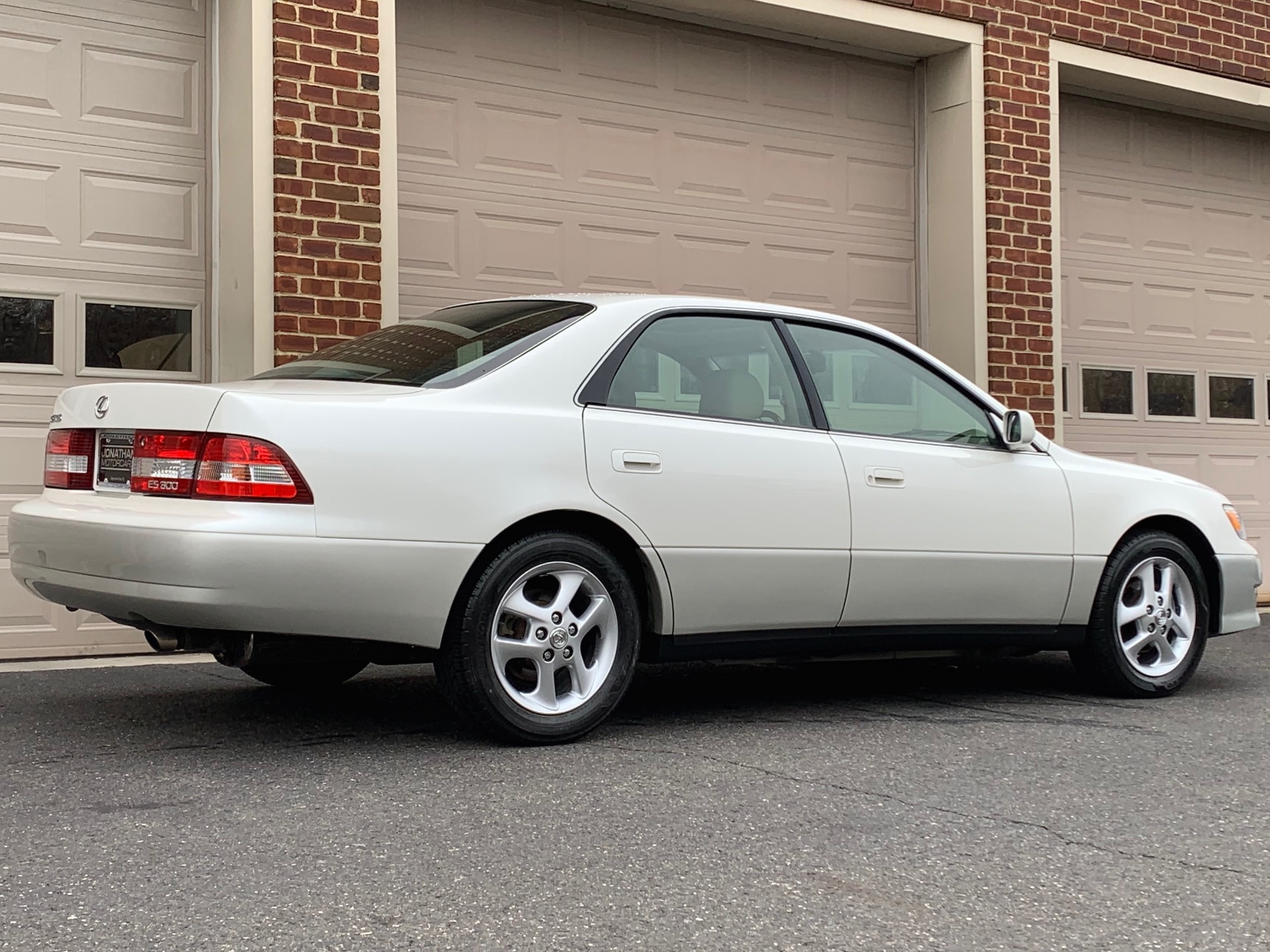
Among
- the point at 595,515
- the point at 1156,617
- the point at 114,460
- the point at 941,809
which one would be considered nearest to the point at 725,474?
the point at 595,515

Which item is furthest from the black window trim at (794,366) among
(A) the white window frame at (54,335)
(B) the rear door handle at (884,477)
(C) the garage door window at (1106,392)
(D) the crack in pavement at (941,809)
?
(C) the garage door window at (1106,392)

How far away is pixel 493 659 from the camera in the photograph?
4664 mm

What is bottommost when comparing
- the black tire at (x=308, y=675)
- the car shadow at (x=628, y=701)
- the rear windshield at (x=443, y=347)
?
the car shadow at (x=628, y=701)

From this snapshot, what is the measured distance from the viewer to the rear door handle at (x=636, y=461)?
4910 millimetres

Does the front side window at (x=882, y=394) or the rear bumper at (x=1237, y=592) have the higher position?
the front side window at (x=882, y=394)

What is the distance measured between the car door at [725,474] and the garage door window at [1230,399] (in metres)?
7.06

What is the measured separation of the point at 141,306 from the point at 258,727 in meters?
3.26

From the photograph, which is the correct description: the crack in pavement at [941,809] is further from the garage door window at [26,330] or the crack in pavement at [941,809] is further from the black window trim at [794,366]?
the garage door window at [26,330]

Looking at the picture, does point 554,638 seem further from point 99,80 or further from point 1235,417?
point 1235,417

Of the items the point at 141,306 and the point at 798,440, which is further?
the point at 141,306

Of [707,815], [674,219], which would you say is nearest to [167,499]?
[707,815]

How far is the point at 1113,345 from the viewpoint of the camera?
11055mm

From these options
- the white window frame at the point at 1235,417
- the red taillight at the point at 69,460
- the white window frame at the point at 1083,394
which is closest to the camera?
the red taillight at the point at 69,460

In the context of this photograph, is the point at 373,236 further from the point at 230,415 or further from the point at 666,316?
the point at 230,415
